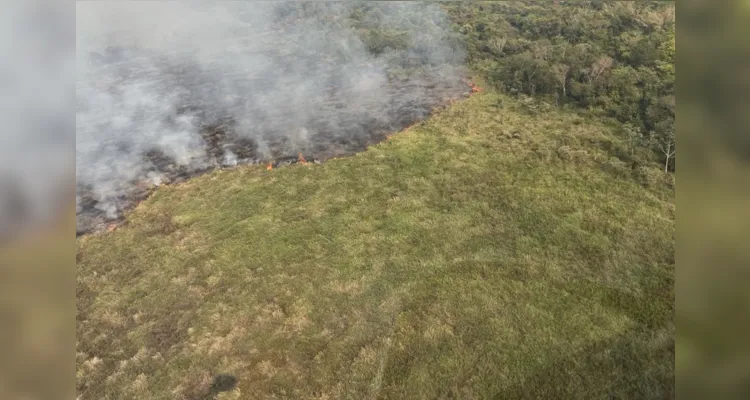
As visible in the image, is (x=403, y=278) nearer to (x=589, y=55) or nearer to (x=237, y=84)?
(x=237, y=84)

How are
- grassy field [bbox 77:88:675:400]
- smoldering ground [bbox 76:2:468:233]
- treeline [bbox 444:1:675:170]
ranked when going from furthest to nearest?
smoldering ground [bbox 76:2:468:233] → treeline [bbox 444:1:675:170] → grassy field [bbox 77:88:675:400]

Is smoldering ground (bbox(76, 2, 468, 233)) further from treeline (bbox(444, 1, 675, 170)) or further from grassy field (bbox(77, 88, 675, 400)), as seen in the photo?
treeline (bbox(444, 1, 675, 170))

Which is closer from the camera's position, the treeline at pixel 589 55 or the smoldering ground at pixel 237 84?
the treeline at pixel 589 55

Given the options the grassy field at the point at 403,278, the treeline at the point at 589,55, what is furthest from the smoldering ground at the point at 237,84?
the treeline at the point at 589,55

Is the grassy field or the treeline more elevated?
the treeline

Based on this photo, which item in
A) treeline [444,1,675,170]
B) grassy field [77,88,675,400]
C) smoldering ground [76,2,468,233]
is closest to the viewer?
grassy field [77,88,675,400]

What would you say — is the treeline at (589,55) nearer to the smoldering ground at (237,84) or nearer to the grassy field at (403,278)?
the grassy field at (403,278)

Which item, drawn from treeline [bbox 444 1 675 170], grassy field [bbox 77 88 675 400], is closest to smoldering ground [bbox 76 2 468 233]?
grassy field [bbox 77 88 675 400]
